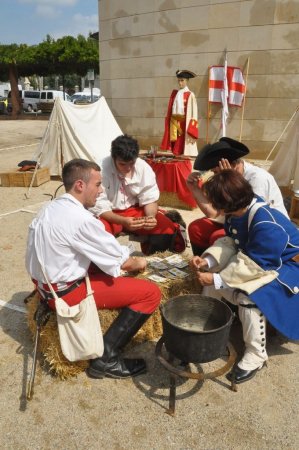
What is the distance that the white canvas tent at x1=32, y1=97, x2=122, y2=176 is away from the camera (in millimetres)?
8688

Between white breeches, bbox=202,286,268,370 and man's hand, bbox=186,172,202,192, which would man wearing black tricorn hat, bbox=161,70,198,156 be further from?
white breeches, bbox=202,286,268,370

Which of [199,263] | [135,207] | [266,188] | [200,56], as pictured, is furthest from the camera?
[200,56]

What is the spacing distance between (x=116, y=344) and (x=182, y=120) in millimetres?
6908

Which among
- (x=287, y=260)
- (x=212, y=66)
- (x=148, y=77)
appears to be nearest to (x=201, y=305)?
(x=287, y=260)

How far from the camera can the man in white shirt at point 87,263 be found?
243 cm

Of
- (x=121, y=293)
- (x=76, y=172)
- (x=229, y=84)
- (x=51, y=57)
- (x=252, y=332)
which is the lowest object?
(x=252, y=332)

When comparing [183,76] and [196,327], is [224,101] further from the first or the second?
[196,327]

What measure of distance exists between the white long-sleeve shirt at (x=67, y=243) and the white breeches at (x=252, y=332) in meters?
0.95

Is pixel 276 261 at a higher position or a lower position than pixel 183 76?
lower

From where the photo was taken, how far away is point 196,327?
2.80m

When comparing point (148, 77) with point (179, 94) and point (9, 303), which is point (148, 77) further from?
point (9, 303)

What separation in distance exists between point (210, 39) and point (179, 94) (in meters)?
2.87

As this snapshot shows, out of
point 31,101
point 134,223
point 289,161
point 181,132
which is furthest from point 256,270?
point 31,101

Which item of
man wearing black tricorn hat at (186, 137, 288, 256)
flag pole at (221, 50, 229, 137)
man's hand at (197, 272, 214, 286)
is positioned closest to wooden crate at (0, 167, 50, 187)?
flag pole at (221, 50, 229, 137)
